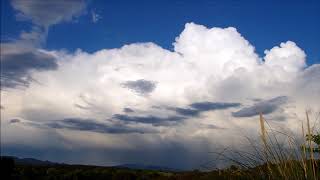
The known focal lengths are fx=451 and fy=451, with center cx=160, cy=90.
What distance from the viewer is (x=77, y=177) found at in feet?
181

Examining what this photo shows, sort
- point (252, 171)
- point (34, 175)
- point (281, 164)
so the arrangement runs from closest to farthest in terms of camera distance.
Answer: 1. point (281, 164)
2. point (252, 171)
3. point (34, 175)

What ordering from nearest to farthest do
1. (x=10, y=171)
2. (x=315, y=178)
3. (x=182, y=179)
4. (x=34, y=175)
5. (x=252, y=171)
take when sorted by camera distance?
(x=315, y=178), (x=252, y=171), (x=182, y=179), (x=10, y=171), (x=34, y=175)

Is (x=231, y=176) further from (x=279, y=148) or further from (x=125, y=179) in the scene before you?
(x=125, y=179)

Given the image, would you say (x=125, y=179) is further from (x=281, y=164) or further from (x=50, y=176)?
(x=281, y=164)

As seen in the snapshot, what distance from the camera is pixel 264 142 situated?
24.2ft

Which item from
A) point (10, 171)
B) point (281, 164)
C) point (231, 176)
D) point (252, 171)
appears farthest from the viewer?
point (10, 171)

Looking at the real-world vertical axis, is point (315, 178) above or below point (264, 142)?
below

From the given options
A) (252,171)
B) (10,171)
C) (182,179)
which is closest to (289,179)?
(252,171)

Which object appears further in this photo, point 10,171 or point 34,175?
point 34,175

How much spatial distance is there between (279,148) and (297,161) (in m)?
0.35

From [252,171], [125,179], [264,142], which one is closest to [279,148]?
[264,142]

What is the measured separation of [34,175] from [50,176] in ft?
6.19

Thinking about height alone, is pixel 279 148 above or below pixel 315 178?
above

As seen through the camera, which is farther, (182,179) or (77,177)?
(77,177)
